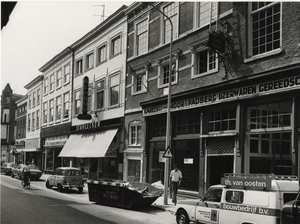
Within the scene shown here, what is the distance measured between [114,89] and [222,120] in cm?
1241

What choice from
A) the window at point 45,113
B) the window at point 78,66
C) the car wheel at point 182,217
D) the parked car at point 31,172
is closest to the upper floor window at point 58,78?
the window at point 45,113

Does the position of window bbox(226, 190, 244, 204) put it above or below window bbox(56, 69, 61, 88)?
below

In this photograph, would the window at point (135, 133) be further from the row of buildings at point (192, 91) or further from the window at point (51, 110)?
the window at point (51, 110)

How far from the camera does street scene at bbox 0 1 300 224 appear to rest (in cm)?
1121

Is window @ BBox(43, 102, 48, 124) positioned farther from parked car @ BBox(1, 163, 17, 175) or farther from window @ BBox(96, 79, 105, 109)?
window @ BBox(96, 79, 105, 109)

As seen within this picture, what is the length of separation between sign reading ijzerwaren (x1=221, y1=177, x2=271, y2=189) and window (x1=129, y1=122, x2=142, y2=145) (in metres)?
13.7

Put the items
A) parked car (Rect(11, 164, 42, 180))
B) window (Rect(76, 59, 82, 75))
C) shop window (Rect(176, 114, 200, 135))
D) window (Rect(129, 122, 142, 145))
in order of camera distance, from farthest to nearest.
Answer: window (Rect(76, 59, 82, 75)) < parked car (Rect(11, 164, 42, 180)) < window (Rect(129, 122, 142, 145)) < shop window (Rect(176, 114, 200, 135))

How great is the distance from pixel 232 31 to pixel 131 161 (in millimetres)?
11690

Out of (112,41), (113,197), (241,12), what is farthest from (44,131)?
(241,12)

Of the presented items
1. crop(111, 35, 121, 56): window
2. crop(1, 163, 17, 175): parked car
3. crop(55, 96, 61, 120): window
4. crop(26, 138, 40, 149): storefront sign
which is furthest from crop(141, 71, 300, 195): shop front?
crop(26, 138, 40, 149): storefront sign

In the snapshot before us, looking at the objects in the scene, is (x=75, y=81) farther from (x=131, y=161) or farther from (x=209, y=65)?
(x=209, y=65)

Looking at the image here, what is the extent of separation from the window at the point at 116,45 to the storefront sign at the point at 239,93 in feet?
27.9

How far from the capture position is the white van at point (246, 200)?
854 centimetres

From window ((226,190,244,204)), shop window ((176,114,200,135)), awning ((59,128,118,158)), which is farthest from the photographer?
awning ((59,128,118,158))
